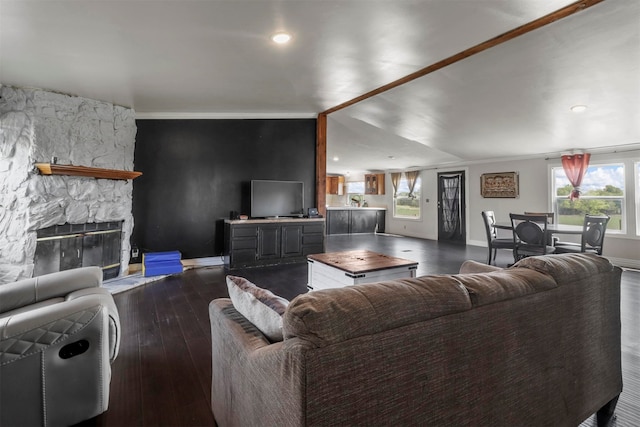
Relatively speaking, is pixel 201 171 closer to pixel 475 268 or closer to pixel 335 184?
pixel 475 268

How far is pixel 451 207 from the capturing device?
28.3ft

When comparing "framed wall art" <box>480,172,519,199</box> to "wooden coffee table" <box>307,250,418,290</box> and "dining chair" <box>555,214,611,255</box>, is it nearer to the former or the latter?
"dining chair" <box>555,214,611,255</box>

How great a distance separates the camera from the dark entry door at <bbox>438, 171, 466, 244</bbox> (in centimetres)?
838

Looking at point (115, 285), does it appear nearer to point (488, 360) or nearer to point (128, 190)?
point (128, 190)

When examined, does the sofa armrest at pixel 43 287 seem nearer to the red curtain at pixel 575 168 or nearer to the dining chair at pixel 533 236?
the dining chair at pixel 533 236

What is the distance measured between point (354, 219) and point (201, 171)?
6.06 metres

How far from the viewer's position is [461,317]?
1.03m

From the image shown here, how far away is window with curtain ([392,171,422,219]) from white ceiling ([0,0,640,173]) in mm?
3975

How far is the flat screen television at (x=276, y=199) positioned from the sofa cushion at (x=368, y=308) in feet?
15.6

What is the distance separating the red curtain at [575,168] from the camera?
231 inches

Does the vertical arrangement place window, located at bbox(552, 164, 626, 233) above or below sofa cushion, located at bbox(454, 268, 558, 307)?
above

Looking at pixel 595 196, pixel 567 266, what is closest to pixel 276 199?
pixel 567 266

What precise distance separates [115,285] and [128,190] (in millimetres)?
1549

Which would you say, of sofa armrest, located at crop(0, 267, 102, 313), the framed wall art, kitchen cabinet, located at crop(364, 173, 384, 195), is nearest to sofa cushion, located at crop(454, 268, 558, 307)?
sofa armrest, located at crop(0, 267, 102, 313)
